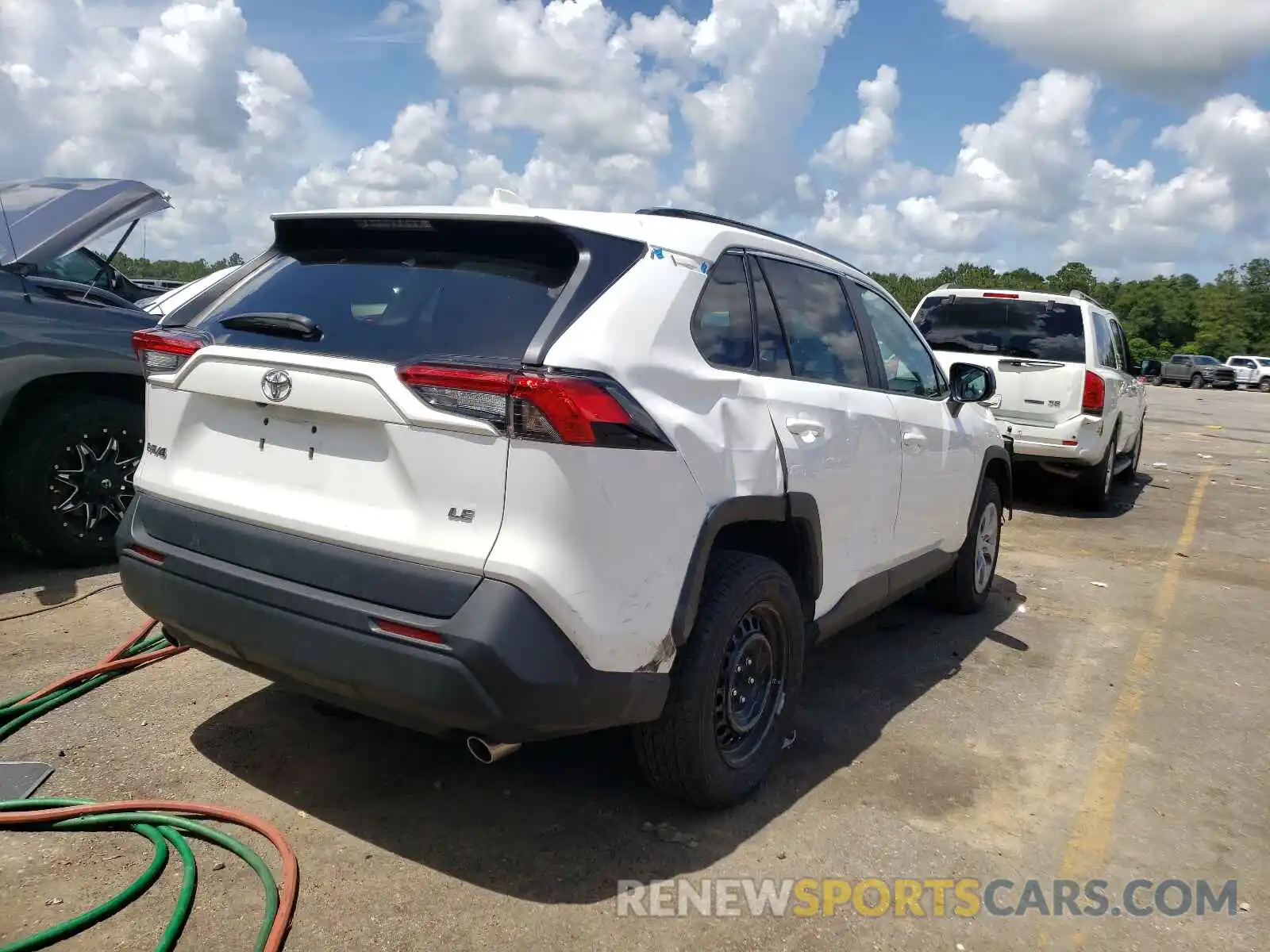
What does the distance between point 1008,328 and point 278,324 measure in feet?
25.4

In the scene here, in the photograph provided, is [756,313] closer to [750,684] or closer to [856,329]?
[856,329]

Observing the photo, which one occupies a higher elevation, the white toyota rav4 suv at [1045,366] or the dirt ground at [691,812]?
the white toyota rav4 suv at [1045,366]

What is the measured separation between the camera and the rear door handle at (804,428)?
3.36 meters

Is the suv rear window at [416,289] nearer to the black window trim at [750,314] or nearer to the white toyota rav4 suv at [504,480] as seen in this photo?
the white toyota rav4 suv at [504,480]

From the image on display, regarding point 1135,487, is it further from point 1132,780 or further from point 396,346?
point 396,346

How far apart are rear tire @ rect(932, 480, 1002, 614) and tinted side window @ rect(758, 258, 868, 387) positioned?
5.61ft

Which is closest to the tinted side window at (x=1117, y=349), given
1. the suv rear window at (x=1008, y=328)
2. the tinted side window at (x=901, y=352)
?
the suv rear window at (x=1008, y=328)

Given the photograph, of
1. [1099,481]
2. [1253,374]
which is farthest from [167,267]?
[1253,374]

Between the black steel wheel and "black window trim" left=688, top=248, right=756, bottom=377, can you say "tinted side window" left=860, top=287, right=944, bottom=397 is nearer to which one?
"black window trim" left=688, top=248, right=756, bottom=377

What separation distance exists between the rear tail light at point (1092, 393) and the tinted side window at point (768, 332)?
608 centimetres

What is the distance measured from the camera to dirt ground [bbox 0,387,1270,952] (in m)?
2.70

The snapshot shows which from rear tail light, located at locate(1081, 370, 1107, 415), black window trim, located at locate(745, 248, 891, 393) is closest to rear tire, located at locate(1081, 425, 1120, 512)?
rear tail light, located at locate(1081, 370, 1107, 415)

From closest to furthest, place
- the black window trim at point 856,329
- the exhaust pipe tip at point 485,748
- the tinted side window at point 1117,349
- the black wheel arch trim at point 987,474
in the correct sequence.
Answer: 1. the exhaust pipe tip at point 485,748
2. the black window trim at point 856,329
3. the black wheel arch trim at point 987,474
4. the tinted side window at point 1117,349

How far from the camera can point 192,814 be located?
304 centimetres
